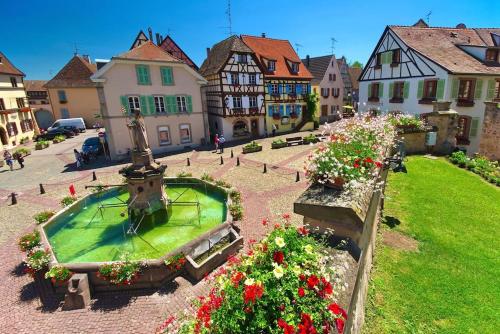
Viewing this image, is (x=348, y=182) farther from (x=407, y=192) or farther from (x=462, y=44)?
(x=462, y=44)

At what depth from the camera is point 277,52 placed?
3306cm

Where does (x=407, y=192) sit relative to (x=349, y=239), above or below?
below

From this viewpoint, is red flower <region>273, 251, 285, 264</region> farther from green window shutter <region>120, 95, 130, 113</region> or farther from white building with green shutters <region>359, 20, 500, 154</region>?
white building with green shutters <region>359, 20, 500, 154</region>

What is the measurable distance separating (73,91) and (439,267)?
4885 cm

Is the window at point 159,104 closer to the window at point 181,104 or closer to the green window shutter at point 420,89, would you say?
the window at point 181,104

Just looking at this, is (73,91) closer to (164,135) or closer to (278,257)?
(164,135)

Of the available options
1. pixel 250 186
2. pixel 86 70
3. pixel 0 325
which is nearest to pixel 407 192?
pixel 250 186

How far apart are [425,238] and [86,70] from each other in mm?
49043

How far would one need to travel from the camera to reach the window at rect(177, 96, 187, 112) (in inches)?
1001

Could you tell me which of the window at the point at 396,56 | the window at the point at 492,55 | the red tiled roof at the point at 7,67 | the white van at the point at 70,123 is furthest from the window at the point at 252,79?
the red tiled roof at the point at 7,67

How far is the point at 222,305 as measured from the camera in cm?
264

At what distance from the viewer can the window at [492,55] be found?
23141mm

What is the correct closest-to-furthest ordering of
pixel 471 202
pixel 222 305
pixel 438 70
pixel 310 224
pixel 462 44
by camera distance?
pixel 222 305
pixel 310 224
pixel 471 202
pixel 438 70
pixel 462 44

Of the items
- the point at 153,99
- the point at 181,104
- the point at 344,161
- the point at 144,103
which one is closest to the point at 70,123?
the point at 144,103
